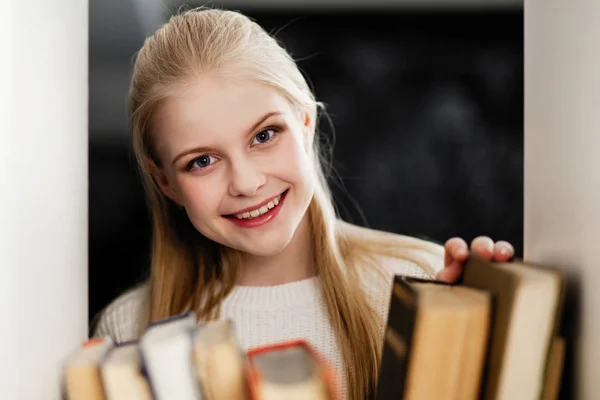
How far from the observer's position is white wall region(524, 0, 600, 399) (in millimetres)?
613

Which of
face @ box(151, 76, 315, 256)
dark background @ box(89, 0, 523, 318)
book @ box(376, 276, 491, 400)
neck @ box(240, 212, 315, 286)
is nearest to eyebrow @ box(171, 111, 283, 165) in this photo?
face @ box(151, 76, 315, 256)

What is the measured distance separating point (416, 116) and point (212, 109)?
347 mm

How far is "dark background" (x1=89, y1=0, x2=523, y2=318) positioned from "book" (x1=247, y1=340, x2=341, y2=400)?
1.71 ft

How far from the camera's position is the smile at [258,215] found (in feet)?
3.43

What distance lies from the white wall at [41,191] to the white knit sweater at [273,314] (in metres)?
0.22

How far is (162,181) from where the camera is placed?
1.09 metres

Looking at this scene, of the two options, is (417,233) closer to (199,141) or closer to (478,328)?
(199,141)

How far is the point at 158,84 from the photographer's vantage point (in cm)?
104

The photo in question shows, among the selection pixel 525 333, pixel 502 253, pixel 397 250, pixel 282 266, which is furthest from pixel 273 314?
pixel 525 333

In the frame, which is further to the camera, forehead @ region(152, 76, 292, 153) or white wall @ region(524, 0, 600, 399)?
forehead @ region(152, 76, 292, 153)

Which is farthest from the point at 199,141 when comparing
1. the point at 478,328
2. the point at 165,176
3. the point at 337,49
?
the point at 478,328

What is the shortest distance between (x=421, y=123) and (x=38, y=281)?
2.20 ft

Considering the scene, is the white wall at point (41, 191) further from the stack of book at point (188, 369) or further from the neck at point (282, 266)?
the neck at point (282, 266)

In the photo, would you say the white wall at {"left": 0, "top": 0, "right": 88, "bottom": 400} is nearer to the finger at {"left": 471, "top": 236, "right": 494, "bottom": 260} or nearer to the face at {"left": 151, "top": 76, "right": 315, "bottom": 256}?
the face at {"left": 151, "top": 76, "right": 315, "bottom": 256}
